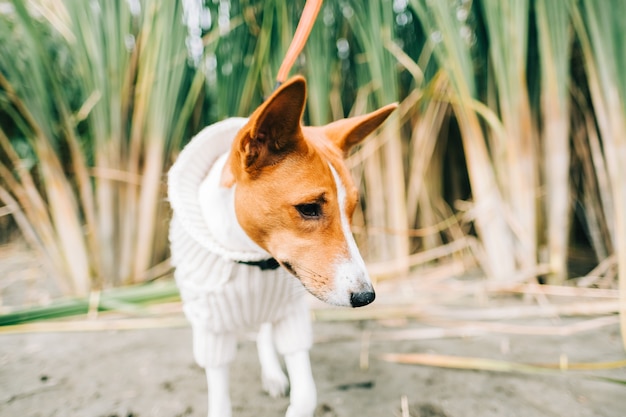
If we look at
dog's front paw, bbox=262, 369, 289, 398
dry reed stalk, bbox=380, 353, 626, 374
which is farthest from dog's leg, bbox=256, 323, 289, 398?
dry reed stalk, bbox=380, 353, 626, 374

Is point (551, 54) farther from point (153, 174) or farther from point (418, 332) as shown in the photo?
point (153, 174)

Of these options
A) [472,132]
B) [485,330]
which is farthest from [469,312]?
[472,132]

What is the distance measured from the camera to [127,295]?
5.88ft

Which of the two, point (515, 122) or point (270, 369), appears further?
point (515, 122)

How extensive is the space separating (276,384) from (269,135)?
75 cm

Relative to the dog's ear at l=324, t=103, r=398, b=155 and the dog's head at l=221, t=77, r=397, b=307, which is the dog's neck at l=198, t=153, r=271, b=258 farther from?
the dog's ear at l=324, t=103, r=398, b=155

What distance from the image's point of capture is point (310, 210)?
0.90m

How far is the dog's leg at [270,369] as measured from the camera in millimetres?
1259

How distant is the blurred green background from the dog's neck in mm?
1065

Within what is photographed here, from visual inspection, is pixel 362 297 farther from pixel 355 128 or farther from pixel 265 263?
pixel 355 128

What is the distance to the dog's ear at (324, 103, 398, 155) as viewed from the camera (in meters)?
1.02

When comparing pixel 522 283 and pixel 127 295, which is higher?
pixel 127 295

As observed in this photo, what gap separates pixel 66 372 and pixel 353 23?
1779 mm

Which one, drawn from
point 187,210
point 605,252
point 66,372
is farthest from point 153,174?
point 605,252
